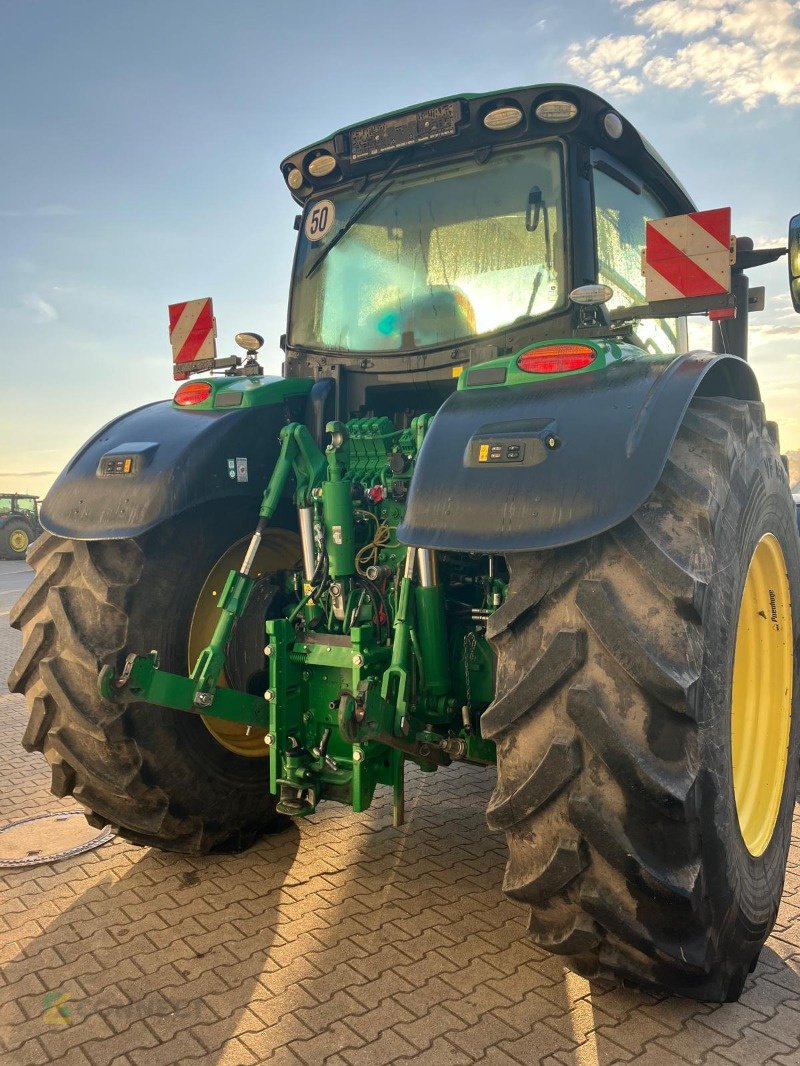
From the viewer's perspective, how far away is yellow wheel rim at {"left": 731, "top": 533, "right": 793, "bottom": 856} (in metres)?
2.96

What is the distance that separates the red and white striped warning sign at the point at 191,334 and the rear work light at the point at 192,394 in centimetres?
38

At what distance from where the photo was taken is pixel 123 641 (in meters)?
3.14

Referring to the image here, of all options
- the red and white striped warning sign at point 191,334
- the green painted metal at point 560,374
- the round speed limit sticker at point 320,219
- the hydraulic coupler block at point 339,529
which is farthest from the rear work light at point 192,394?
the green painted metal at point 560,374

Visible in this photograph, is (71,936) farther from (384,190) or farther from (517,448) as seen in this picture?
(384,190)

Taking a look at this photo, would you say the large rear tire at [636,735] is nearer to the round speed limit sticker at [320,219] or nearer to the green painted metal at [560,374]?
the green painted metal at [560,374]

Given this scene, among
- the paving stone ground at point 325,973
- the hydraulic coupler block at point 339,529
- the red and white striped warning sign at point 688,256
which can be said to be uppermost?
the red and white striped warning sign at point 688,256

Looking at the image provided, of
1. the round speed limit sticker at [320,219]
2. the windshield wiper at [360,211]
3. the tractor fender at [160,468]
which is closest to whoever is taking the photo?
the tractor fender at [160,468]

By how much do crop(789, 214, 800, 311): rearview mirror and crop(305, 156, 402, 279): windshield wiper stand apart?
1.54 meters

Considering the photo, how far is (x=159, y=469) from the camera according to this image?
314cm

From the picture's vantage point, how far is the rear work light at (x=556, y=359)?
103 inches

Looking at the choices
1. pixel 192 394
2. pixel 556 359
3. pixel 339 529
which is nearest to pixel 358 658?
pixel 339 529

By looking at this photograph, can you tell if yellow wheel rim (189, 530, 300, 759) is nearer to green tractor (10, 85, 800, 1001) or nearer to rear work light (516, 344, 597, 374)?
green tractor (10, 85, 800, 1001)

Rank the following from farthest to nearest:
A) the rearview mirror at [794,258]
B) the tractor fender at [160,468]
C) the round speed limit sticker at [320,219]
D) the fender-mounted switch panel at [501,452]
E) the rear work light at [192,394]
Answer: the round speed limit sticker at [320,219]
the rear work light at [192,394]
the rearview mirror at [794,258]
the tractor fender at [160,468]
the fender-mounted switch panel at [501,452]

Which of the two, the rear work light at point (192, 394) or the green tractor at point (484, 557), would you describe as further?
the rear work light at point (192, 394)
